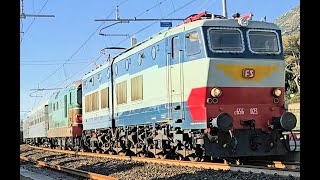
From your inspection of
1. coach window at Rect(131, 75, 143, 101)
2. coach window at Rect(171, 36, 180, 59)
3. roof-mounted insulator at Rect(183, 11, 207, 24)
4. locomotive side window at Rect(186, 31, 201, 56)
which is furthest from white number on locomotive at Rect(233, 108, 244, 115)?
coach window at Rect(131, 75, 143, 101)

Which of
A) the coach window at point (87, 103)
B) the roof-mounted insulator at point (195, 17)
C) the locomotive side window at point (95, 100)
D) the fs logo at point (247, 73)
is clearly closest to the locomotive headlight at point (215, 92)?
the fs logo at point (247, 73)

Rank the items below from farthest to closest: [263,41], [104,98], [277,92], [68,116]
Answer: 1. [68,116]
2. [104,98]
3. [263,41]
4. [277,92]

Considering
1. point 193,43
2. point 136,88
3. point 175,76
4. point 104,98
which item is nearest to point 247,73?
point 193,43

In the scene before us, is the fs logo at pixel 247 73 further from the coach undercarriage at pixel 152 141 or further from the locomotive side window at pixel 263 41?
the coach undercarriage at pixel 152 141

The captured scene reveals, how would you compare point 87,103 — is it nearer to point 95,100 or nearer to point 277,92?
point 95,100

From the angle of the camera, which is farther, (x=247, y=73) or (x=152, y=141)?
(x=152, y=141)

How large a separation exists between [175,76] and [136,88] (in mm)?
3114

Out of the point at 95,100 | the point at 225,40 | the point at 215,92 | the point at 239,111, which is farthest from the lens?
the point at 95,100

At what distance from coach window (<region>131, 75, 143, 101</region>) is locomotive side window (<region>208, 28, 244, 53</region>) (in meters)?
3.72

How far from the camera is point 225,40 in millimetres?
11484

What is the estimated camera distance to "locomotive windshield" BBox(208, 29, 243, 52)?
11.3 meters

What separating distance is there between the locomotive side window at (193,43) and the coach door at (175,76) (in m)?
0.25
